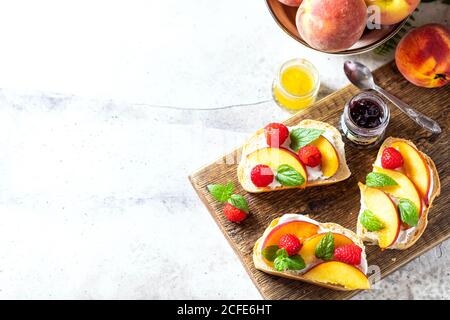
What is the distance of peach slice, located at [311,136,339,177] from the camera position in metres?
2.22

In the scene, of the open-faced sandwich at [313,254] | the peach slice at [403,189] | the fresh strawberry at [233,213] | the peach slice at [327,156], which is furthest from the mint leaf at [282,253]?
the peach slice at [403,189]

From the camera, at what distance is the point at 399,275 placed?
8.14ft

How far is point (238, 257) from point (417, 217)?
0.68 m

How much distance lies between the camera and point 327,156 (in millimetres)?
2227

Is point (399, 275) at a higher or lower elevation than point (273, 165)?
lower

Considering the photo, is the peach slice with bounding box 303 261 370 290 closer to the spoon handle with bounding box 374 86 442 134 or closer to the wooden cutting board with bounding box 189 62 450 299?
the wooden cutting board with bounding box 189 62 450 299

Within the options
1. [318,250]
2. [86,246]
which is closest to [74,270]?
[86,246]

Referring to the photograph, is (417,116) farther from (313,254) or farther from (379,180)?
(313,254)

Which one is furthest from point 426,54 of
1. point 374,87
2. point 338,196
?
point 338,196

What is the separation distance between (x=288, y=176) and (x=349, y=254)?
350 millimetres

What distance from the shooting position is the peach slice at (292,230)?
2197 millimetres

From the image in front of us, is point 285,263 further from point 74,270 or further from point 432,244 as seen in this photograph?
point 74,270

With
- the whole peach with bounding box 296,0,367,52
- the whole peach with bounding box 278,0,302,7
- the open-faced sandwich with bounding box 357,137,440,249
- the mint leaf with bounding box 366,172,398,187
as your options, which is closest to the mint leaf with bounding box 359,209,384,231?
the open-faced sandwich with bounding box 357,137,440,249

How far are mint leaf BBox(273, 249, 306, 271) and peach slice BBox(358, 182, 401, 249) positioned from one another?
0.31 meters
